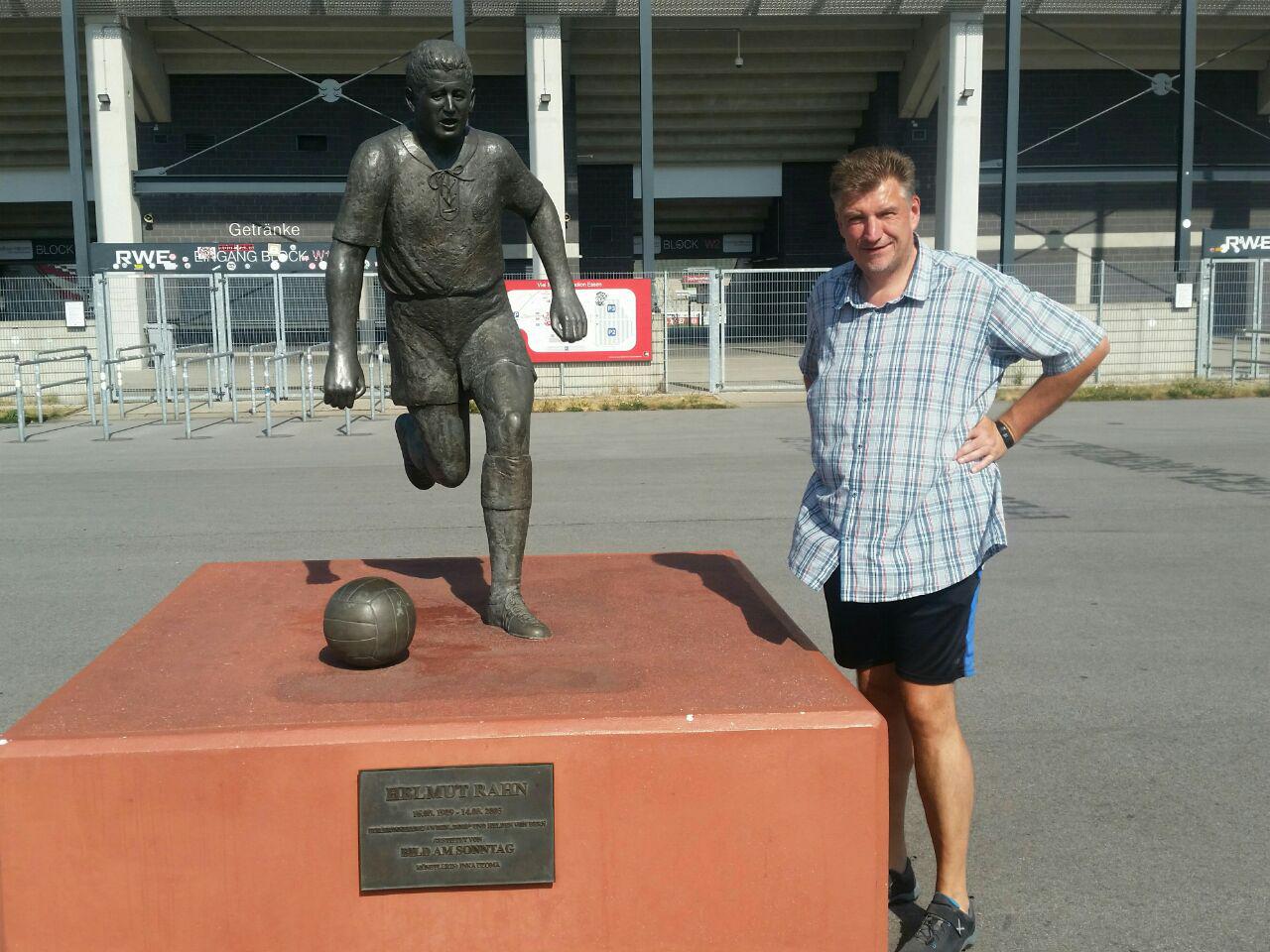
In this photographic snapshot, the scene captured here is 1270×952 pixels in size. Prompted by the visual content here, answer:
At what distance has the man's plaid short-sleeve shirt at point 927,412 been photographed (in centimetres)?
316

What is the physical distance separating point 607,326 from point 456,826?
16.5m

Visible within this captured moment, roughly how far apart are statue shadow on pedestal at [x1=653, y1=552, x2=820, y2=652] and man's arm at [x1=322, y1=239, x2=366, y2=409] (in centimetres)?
145

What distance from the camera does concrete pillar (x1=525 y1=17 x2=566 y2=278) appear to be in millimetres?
21938

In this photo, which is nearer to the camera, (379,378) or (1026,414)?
(1026,414)

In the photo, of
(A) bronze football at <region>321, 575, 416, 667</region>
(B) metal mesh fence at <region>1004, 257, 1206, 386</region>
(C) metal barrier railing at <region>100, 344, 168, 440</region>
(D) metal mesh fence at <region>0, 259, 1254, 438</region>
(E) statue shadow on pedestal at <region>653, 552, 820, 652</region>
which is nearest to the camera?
(A) bronze football at <region>321, 575, 416, 667</region>

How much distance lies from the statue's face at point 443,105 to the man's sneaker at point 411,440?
983mm

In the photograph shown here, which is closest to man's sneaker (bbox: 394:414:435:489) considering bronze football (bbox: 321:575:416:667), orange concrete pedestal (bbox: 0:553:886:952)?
bronze football (bbox: 321:575:416:667)

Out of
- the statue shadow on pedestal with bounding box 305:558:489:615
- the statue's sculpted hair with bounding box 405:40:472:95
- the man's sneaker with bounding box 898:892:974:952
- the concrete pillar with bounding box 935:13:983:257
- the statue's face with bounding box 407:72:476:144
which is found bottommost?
the man's sneaker with bounding box 898:892:974:952

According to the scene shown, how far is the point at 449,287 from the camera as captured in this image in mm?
4129

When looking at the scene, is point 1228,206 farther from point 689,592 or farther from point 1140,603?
point 689,592

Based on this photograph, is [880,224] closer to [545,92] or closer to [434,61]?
[434,61]

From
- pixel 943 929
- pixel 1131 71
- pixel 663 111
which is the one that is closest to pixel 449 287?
pixel 943 929

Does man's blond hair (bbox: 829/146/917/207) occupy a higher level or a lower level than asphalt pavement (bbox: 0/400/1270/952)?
higher

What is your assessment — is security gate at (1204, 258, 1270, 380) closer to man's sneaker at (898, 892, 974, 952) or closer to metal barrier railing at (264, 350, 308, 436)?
metal barrier railing at (264, 350, 308, 436)
